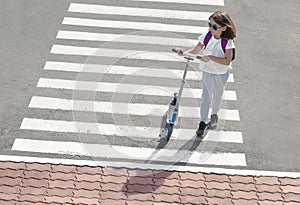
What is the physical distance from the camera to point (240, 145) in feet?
36.9

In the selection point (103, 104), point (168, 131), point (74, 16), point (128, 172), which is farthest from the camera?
point (74, 16)

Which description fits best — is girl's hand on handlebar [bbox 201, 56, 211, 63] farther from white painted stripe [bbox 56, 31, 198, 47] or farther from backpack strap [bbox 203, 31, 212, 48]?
white painted stripe [bbox 56, 31, 198, 47]

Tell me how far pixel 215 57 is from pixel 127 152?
242 centimetres

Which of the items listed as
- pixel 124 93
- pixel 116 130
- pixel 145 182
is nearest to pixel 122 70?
pixel 124 93

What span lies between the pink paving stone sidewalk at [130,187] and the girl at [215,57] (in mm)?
1391

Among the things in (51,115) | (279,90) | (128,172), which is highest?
(279,90)

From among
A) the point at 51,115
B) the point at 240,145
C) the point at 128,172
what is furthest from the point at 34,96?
the point at 240,145

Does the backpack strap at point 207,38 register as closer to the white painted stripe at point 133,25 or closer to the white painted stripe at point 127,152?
the white painted stripe at point 127,152

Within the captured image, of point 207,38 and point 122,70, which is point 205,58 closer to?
point 207,38

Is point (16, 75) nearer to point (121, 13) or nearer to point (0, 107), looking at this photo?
point (0, 107)

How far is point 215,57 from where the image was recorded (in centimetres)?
1025

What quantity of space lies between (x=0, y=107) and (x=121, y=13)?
176 inches

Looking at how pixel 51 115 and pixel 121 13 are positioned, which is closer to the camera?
pixel 51 115

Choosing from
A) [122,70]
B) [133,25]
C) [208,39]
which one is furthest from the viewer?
[133,25]
